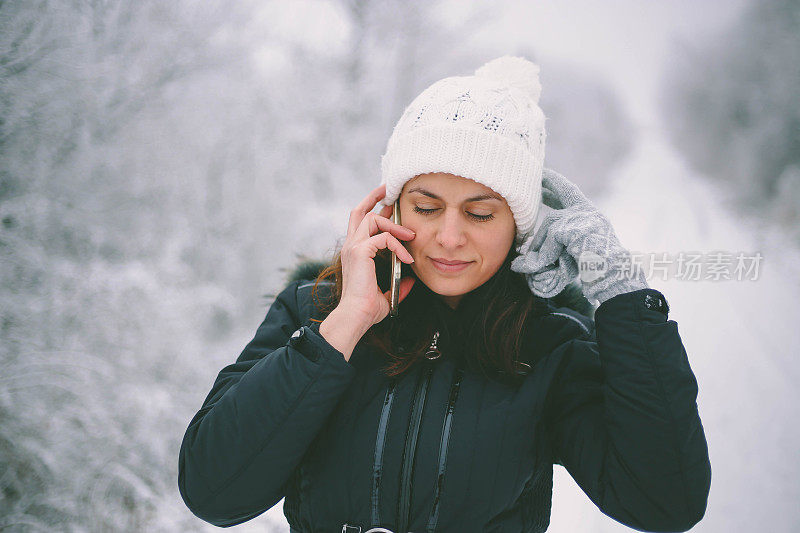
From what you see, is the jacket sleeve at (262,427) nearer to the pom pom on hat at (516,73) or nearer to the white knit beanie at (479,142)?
the white knit beanie at (479,142)

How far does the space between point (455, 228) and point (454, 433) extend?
0.42m

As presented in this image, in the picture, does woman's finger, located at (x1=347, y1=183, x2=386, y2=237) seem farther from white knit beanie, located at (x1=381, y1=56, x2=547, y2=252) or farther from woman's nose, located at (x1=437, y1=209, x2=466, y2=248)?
woman's nose, located at (x1=437, y1=209, x2=466, y2=248)

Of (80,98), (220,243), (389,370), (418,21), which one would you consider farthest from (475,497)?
(80,98)

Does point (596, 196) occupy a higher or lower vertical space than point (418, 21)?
lower

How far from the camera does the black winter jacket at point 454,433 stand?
90 cm

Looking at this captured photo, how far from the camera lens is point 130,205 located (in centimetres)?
196

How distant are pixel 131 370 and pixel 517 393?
155 cm

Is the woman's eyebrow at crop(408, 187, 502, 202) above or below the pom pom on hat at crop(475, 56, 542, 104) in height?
below

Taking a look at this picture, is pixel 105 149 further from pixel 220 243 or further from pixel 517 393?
pixel 517 393

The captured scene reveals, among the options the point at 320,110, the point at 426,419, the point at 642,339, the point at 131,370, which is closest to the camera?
the point at 642,339

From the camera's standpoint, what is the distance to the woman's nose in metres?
1.02

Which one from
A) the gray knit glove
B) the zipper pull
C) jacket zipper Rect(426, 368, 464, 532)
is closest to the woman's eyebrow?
the gray knit glove

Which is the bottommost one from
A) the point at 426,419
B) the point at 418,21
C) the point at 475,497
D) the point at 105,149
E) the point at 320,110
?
the point at 475,497

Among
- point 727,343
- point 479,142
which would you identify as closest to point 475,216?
point 479,142
